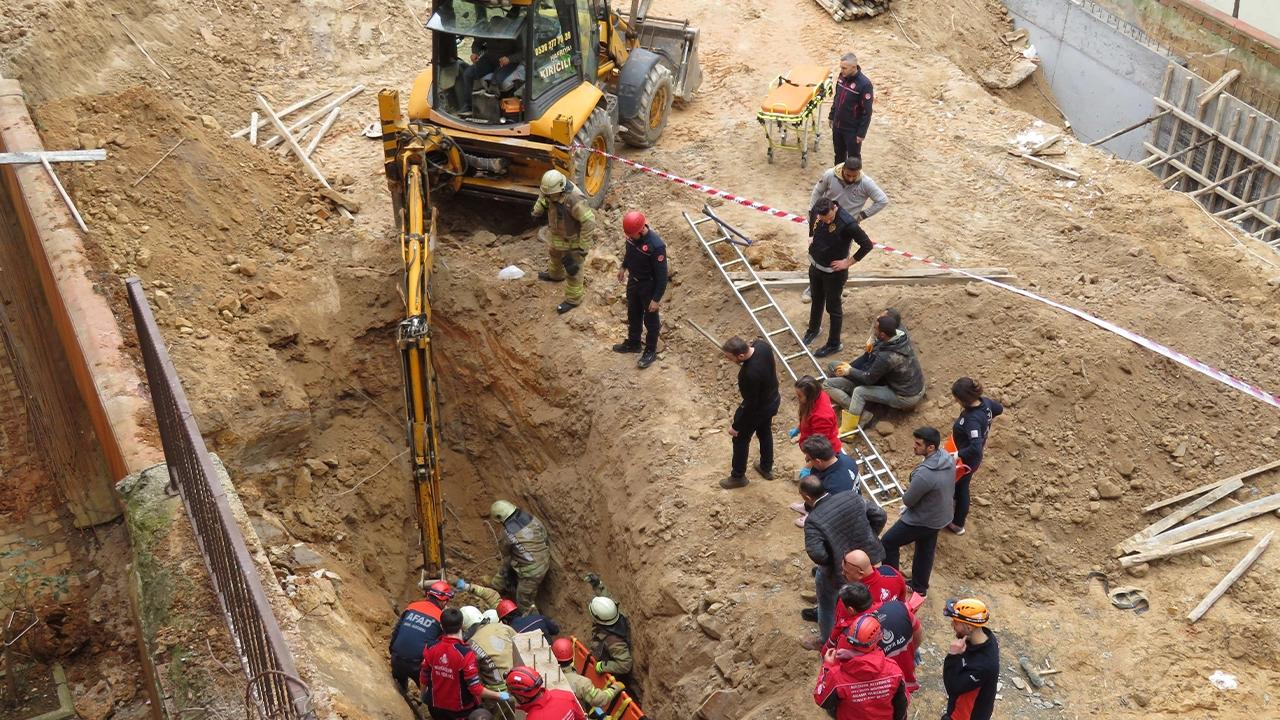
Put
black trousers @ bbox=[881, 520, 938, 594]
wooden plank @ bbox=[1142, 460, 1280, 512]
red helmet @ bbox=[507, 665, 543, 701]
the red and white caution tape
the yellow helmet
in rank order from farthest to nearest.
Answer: the yellow helmet < wooden plank @ bbox=[1142, 460, 1280, 512] < the red and white caution tape < black trousers @ bbox=[881, 520, 938, 594] < red helmet @ bbox=[507, 665, 543, 701]

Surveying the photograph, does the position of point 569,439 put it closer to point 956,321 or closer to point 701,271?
point 701,271

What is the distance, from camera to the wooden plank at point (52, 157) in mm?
9383

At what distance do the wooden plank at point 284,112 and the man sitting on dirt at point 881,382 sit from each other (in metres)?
7.53

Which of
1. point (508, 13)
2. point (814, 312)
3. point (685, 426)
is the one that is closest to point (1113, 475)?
point (814, 312)

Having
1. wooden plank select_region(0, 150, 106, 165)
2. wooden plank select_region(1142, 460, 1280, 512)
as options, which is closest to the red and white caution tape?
wooden plank select_region(1142, 460, 1280, 512)

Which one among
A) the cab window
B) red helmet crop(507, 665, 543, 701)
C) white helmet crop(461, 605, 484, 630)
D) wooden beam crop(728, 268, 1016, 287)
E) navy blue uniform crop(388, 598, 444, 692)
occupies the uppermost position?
Answer: the cab window

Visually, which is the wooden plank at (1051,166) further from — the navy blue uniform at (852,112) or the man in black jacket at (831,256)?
the man in black jacket at (831,256)

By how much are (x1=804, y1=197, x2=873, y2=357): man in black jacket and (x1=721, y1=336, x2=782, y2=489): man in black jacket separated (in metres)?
1.36

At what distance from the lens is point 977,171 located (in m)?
12.4

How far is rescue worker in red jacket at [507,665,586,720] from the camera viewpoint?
21.6ft

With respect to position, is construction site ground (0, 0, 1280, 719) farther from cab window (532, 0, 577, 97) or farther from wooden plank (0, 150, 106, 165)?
cab window (532, 0, 577, 97)

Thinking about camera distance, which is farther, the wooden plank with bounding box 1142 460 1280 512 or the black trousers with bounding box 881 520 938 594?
the wooden plank with bounding box 1142 460 1280 512

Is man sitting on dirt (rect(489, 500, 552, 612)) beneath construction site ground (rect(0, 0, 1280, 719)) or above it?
beneath

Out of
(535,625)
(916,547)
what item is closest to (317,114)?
(535,625)
